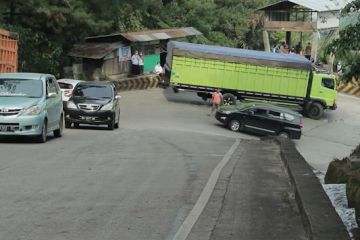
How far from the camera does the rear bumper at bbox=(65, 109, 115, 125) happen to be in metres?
22.1

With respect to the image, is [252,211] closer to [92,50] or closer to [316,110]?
[316,110]

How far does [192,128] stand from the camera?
1137 inches

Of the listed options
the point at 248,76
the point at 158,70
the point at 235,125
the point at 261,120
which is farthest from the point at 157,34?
the point at 261,120

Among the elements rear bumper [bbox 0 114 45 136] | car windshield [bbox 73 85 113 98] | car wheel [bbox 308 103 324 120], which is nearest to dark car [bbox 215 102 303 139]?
car wheel [bbox 308 103 324 120]

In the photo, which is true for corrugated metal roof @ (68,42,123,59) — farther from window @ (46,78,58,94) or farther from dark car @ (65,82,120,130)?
window @ (46,78,58,94)

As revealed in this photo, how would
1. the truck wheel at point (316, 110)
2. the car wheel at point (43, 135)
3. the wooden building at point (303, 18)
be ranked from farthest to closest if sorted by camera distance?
the wooden building at point (303, 18) → the truck wheel at point (316, 110) → the car wheel at point (43, 135)

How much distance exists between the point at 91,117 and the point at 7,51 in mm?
4338

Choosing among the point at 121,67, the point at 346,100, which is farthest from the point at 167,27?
the point at 346,100

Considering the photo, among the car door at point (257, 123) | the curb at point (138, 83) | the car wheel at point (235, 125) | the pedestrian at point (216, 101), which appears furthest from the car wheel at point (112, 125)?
the curb at point (138, 83)

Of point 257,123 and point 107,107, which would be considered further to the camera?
point 257,123

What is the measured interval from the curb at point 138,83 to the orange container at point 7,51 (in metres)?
16.3

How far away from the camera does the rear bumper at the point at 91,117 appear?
22.1 metres

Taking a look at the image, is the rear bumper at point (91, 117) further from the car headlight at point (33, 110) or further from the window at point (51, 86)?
the car headlight at point (33, 110)

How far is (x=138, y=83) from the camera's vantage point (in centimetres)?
4350
